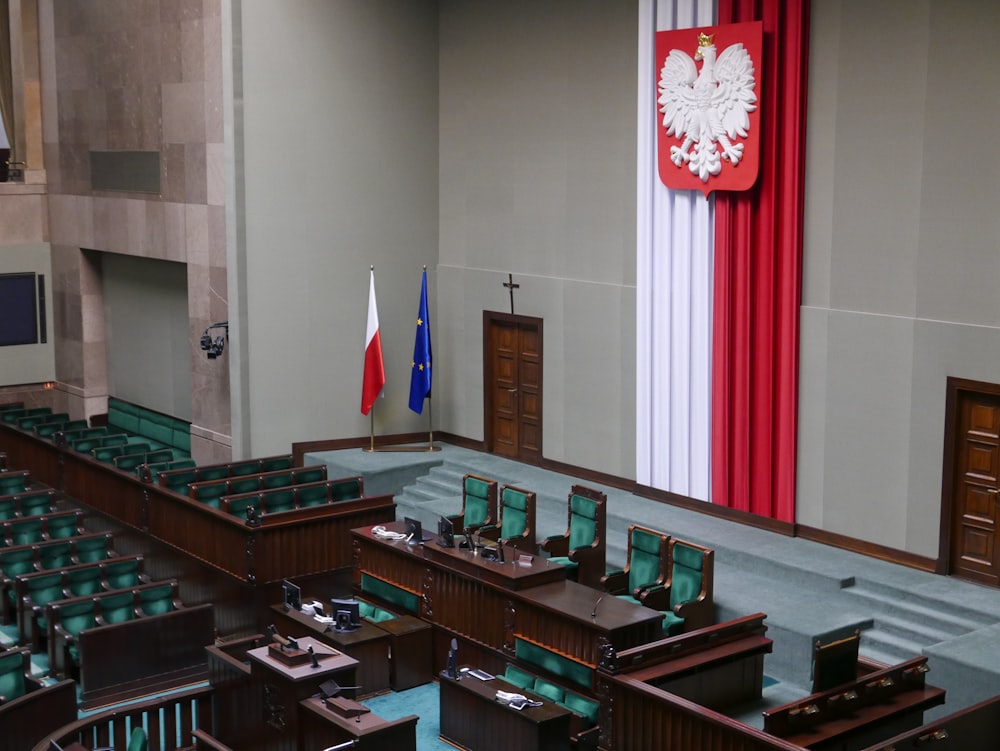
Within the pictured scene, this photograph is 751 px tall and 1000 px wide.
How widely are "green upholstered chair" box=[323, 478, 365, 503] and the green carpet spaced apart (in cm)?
273

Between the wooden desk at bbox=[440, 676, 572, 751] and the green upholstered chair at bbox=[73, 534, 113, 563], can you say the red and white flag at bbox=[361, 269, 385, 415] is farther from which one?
the wooden desk at bbox=[440, 676, 572, 751]

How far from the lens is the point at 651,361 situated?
12125 mm

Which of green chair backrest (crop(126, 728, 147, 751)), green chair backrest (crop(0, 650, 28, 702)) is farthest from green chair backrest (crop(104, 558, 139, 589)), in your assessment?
green chair backrest (crop(126, 728, 147, 751))

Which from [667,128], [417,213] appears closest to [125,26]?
[417,213]

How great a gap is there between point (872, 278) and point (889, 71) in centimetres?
161

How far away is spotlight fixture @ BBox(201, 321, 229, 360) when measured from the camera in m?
13.7

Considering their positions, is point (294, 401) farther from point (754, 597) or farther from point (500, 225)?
point (754, 597)

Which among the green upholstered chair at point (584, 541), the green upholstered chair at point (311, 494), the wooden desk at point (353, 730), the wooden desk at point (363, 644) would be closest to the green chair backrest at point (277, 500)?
the green upholstered chair at point (311, 494)

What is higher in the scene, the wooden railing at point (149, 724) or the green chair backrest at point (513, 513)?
the green chair backrest at point (513, 513)

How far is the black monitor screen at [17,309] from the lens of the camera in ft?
56.0

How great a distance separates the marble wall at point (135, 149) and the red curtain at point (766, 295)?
5577 mm

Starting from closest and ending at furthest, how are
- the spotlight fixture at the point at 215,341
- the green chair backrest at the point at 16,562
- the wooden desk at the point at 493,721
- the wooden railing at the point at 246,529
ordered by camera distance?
the wooden desk at the point at 493,721
the wooden railing at the point at 246,529
the green chair backrest at the point at 16,562
the spotlight fixture at the point at 215,341

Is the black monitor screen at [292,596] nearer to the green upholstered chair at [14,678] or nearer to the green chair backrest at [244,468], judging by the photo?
the green upholstered chair at [14,678]

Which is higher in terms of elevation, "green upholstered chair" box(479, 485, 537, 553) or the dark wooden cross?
the dark wooden cross
